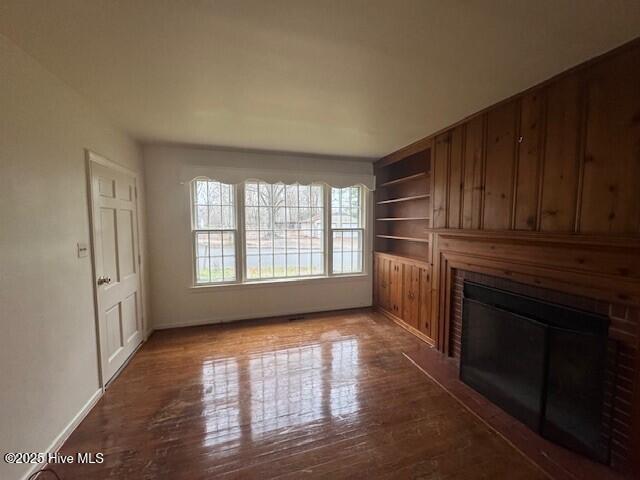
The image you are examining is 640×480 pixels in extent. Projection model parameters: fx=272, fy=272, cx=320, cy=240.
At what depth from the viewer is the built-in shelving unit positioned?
3.71m

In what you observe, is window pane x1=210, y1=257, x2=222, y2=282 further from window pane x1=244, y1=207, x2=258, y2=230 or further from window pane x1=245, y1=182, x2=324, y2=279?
window pane x1=244, y1=207, x2=258, y2=230

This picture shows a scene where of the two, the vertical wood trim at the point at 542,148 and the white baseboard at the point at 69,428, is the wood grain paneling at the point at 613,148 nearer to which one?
the vertical wood trim at the point at 542,148

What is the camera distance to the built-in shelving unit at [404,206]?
3.71 meters

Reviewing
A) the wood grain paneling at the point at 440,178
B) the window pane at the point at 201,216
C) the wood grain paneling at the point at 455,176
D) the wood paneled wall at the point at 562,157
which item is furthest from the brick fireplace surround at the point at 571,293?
the window pane at the point at 201,216

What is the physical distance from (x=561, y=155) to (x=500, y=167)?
458 millimetres

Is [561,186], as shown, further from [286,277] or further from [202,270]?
[202,270]

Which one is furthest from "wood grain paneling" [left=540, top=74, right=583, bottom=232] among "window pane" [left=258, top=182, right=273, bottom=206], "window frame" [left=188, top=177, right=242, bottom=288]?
"window frame" [left=188, top=177, right=242, bottom=288]

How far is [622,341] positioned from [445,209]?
1672 millimetres

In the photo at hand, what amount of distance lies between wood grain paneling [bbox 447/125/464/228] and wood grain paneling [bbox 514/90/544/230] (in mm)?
597

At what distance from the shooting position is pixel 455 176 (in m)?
2.77

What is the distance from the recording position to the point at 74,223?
2.01 m

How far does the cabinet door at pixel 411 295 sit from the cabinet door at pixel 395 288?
0.10 meters

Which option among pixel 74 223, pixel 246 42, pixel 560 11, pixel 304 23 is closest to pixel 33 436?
pixel 74 223

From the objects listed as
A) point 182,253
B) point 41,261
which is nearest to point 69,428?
point 41,261
